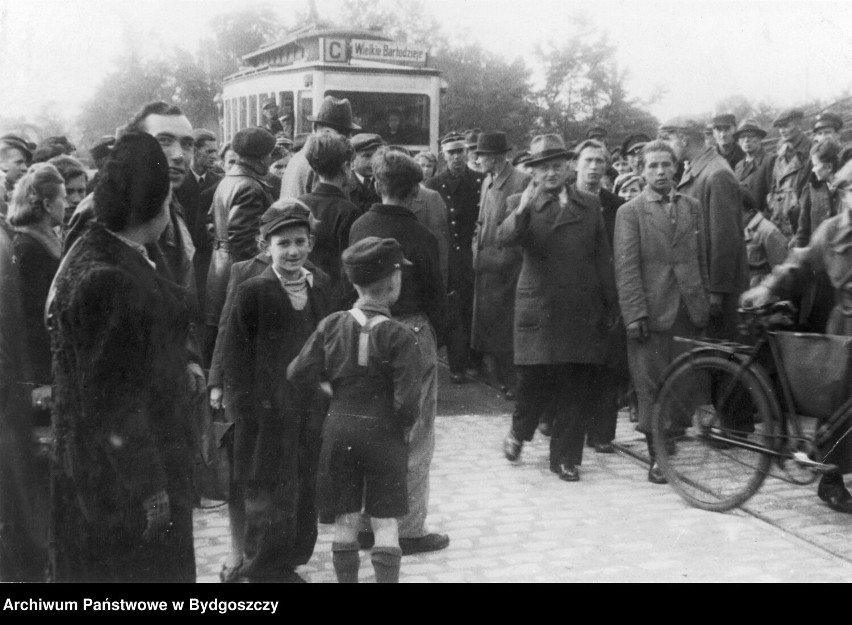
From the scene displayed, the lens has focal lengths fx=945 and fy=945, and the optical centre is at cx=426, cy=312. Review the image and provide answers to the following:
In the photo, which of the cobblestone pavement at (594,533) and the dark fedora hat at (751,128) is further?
the dark fedora hat at (751,128)

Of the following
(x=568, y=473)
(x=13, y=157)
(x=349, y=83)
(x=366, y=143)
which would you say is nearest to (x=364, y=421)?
(x=568, y=473)

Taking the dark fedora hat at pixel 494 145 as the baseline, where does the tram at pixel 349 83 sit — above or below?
above

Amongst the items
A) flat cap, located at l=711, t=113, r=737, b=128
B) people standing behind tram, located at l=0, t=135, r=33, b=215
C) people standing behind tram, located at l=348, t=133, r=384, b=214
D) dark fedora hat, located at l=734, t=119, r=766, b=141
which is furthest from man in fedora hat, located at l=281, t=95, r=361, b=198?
dark fedora hat, located at l=734, t=119, r=766, b=141

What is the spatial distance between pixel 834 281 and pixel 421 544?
8.49 feet

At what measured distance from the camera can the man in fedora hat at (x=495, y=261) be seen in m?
8.06

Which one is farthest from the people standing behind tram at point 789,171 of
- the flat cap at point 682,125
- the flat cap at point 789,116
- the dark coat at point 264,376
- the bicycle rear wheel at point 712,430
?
the dark coat at point 264,376

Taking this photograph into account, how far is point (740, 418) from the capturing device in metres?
5.21

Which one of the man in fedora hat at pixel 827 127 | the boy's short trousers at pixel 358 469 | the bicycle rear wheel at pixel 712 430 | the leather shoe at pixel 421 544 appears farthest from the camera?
the man in fedora hat at pixel 827 127

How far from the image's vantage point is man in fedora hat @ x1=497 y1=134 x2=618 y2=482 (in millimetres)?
6156

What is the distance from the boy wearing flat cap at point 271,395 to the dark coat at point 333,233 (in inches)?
38.0

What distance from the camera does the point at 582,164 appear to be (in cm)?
722

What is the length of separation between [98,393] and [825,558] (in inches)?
143

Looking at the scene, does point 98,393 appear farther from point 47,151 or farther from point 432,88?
point 432,88

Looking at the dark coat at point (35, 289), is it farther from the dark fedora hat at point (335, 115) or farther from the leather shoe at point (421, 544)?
the dark fedora hat at point (335, 115)
